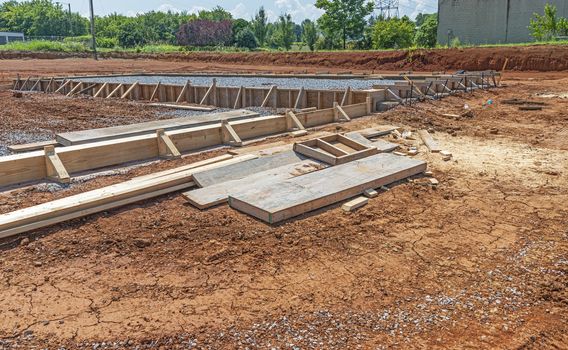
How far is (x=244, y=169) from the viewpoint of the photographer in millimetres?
7234

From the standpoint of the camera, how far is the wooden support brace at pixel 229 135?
9188mm

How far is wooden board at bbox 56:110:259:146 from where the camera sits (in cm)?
917

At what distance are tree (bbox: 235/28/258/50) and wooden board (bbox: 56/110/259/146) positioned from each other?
5989cm

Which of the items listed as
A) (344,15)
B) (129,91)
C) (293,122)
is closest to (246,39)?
(344,15)

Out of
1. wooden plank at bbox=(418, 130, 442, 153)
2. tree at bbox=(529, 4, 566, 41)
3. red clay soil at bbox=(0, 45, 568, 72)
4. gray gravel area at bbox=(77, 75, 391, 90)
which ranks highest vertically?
tree at bbox=(529, 4, 566, 41)

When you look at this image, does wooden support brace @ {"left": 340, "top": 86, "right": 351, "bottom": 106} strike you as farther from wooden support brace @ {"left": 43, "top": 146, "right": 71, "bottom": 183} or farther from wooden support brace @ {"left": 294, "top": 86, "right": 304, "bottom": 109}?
Result: wooden support brace @ {"left": 43, "top": 146, "right": 71, "bottom": 183}

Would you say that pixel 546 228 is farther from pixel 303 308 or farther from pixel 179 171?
pixel 179 171

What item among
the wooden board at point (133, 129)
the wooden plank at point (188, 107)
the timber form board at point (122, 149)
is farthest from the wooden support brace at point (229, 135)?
the wooden plank at point (188, 107)

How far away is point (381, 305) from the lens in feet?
13.1

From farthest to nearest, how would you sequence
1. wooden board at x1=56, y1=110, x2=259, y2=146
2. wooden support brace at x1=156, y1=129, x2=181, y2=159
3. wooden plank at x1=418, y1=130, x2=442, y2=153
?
wooden board at x1=56, y1=110, x2=259, y2=146 → wooden plank at x1=418, y1=130, x2=442, y2=153 → wooden support brace at x1=156, y1=129, x2=181, y2=159

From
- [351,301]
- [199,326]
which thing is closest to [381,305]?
[351,301]

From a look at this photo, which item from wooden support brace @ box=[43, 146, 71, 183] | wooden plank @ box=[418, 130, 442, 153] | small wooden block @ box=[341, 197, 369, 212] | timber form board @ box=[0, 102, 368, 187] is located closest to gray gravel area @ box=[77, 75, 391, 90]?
wooden plank @ box=[418, 130, 442, 153]

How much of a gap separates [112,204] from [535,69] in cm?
2752

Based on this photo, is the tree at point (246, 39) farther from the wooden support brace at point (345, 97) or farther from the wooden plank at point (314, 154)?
the wooden plank at point (314, 154)
